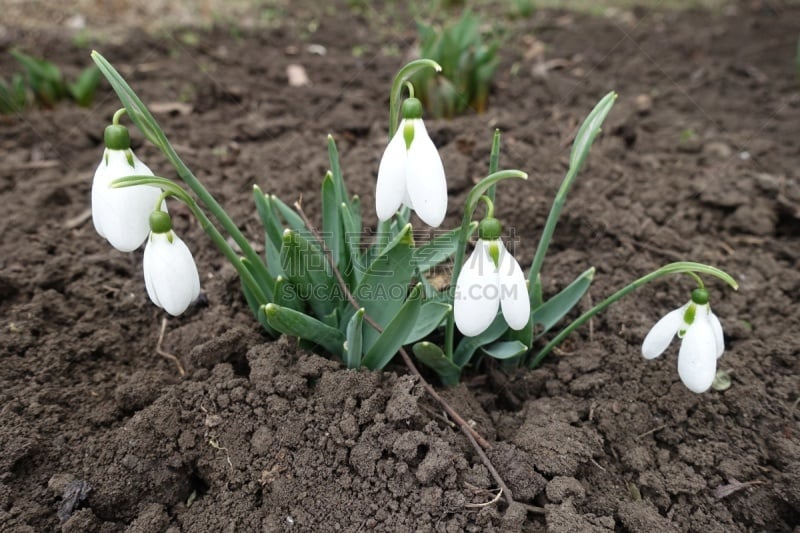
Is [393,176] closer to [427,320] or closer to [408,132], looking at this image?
[408,132]

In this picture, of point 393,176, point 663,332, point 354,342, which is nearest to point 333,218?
point 354,342

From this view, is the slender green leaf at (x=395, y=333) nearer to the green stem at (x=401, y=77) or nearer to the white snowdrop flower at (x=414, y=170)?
the white snowdrop flower at (x=414, y=170)

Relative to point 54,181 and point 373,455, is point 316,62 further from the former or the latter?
point 373,455

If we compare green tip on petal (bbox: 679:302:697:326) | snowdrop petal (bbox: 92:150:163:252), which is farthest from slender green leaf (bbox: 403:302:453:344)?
snowdrop petal (bbox: 92:150:163:252)

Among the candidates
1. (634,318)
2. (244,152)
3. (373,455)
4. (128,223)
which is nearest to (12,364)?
(128,223)

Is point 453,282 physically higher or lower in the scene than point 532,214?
higher

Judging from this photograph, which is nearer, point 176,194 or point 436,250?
point 176,194
